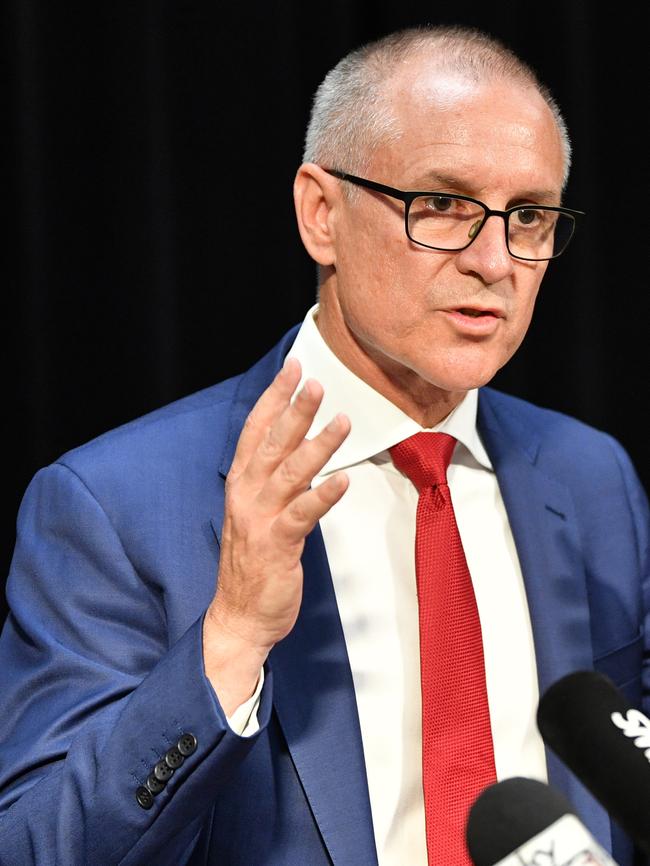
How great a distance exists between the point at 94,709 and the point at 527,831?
0.66m

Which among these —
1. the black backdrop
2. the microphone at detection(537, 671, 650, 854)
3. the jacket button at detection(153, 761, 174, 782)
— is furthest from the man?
the black backdrop

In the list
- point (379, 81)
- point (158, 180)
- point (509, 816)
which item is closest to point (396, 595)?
point (379, 81)

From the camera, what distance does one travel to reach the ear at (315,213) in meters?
1.66

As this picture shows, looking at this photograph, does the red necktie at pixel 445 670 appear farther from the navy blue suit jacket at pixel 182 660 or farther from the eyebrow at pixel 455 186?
the eyebrow at pixel 455 186

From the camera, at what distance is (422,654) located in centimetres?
150

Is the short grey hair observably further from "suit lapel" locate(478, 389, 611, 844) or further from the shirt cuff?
the shirt cuff

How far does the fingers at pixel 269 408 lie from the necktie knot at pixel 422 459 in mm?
475

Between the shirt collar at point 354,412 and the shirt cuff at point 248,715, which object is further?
the shirt collar at point 354,412

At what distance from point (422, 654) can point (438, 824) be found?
7.6 inches

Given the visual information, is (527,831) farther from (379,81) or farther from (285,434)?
(379,81)

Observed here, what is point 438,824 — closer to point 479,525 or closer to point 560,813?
point 479,525

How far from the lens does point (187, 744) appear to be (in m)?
1.22

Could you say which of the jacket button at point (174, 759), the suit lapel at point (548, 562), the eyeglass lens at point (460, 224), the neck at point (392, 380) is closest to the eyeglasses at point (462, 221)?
the eyeglass lens at point (460, 224)

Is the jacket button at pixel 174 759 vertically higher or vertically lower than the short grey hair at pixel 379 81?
lower
